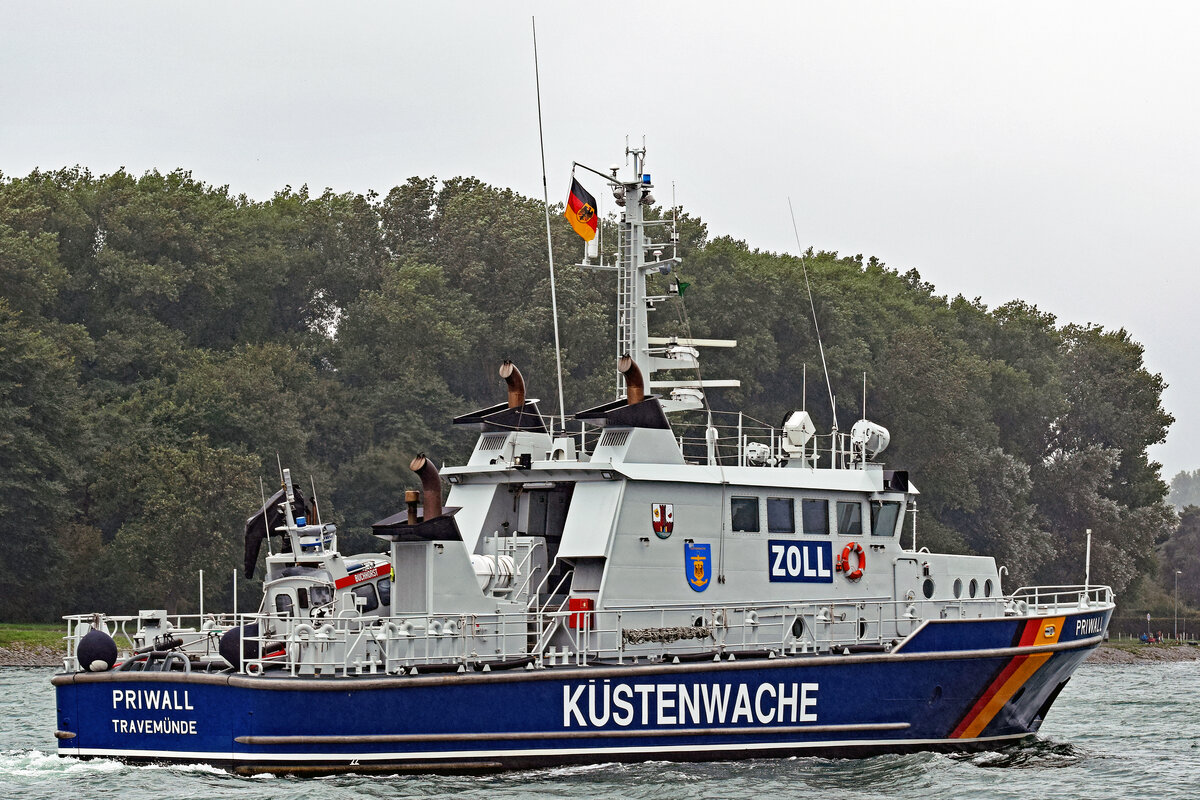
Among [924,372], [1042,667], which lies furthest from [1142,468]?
[1042,667]

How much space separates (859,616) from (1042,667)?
245 centimetres

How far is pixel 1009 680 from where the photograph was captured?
66.4 feet

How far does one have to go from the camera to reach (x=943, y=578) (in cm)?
2184

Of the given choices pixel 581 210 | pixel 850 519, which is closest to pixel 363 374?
pixel 581 210

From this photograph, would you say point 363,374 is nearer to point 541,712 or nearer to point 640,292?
point 640,292

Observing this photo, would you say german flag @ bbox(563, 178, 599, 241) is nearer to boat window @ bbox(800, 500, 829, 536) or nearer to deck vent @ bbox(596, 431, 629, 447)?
deck vent @ bbox(596, 431, 629, 447)

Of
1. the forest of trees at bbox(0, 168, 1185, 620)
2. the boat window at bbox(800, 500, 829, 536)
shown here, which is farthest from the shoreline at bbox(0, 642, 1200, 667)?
the boat window at bbox(800, 500, 829, 536)

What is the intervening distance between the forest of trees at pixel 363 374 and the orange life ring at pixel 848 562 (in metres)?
25.2

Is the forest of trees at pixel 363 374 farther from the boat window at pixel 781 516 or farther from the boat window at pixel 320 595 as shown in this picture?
the boat window at pixel 781 516

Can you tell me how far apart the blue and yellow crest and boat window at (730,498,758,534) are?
2.02 ft

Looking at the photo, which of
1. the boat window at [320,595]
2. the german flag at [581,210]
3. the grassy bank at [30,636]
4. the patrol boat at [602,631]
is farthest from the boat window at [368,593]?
→ the grassy bank at [30,636]

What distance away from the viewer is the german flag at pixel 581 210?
2248 cm

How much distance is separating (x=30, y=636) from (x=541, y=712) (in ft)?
84.7

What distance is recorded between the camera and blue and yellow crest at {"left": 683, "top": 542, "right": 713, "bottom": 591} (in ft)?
65.4
